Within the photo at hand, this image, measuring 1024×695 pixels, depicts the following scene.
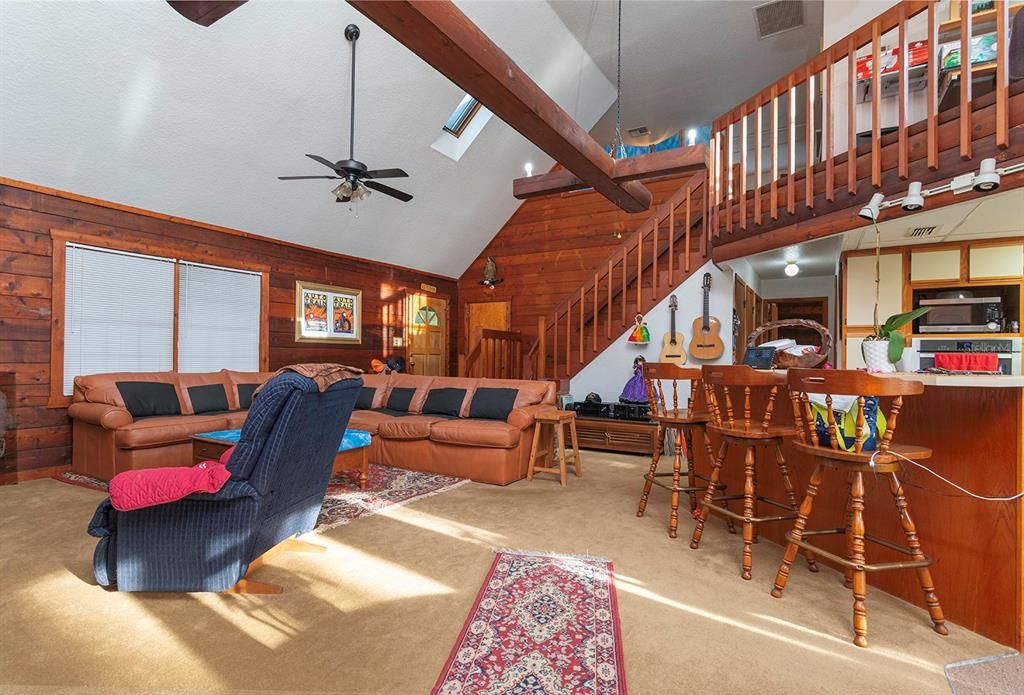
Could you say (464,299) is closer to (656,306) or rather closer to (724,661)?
(656,306)

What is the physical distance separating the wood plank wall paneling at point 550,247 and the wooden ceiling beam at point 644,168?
3.83 m

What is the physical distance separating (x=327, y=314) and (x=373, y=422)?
2.80 meters

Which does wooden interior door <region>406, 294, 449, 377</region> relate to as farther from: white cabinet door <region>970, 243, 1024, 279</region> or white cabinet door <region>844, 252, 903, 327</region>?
white cabinet door <region>970, 243, 1024, 279</region>

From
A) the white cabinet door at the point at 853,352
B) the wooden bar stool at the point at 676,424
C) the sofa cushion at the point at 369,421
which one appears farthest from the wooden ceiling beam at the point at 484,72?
the white cabinet door at the point at 853,352

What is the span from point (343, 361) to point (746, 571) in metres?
6.07

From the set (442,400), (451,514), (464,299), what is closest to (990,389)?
(451,514)

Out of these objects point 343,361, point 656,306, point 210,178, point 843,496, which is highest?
point 210,178

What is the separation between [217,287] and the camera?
5.65 meters

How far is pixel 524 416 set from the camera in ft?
14.2

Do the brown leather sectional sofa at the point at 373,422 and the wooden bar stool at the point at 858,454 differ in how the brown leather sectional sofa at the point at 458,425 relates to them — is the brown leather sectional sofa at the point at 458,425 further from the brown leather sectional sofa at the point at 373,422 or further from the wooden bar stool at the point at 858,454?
the wooden bar stool at the point at 858,454

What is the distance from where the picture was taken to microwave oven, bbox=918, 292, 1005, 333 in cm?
428

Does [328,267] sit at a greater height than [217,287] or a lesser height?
greater

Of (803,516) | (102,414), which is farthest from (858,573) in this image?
(102,414)

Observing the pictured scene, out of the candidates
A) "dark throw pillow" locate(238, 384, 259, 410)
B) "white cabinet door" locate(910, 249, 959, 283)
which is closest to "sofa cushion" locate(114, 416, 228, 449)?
"dark throw pillow" locate(238, 384, 259, 410)
